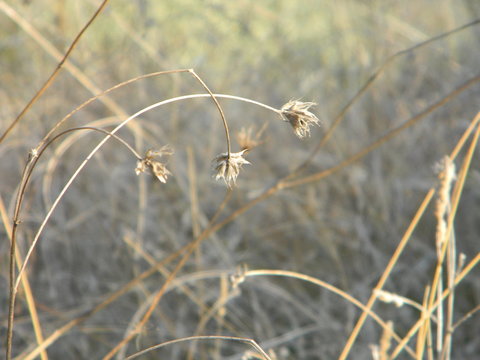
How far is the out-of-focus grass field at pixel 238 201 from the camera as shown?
126cm

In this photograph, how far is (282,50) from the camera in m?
2.09

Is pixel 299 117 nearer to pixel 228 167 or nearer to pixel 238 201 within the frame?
pixel 228 167

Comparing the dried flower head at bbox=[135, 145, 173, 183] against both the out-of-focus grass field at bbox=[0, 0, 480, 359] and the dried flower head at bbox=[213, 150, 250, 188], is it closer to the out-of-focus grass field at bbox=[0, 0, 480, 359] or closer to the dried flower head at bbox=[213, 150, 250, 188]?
the dried flower head at bbox=[213, 150, 250, 188]

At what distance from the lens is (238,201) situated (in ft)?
5.43

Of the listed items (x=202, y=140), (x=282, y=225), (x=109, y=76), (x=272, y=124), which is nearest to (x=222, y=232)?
(x=282, y=225)

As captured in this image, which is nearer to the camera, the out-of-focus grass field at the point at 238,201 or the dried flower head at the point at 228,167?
the dried flower head at the point at 228,167

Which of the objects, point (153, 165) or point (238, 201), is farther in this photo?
point (238, 201)

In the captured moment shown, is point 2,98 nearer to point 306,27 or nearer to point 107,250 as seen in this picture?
point 107,250

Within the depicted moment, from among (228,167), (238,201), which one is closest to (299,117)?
(228,167)

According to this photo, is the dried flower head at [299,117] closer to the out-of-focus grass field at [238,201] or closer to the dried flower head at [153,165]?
the dried flower head at [153,165]

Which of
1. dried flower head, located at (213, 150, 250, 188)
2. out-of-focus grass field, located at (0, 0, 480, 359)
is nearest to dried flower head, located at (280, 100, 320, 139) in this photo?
dried flower head, located at (213, 150, 250, 188)

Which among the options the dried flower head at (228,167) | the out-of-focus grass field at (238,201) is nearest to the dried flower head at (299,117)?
the dried flower head at (228,167)

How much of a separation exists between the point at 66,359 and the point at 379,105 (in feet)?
3.91

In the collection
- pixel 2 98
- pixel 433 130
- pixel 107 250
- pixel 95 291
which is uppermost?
pixel 2 98
